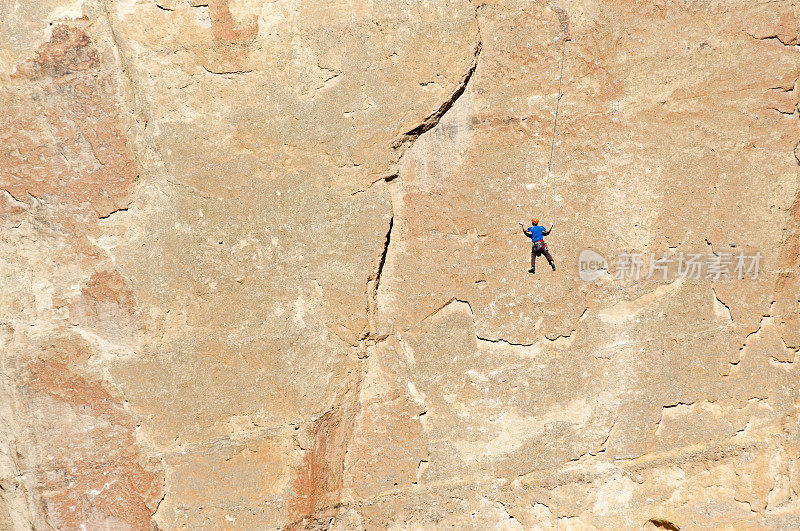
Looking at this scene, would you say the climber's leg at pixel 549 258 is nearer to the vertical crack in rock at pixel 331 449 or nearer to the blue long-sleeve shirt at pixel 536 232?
the blue long-sleeve shirt at pixel 536 232

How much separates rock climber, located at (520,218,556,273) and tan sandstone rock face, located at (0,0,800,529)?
0.20 feet

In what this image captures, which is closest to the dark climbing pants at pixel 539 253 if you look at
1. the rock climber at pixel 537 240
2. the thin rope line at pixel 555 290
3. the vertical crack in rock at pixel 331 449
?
the rock climber at pixel 537 240

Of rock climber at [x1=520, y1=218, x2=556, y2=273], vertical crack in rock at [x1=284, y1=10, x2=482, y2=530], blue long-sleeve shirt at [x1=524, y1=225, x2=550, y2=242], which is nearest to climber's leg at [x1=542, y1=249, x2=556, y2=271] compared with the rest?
rock climber at [x1=520, y1=218, x2=556, y2=273]

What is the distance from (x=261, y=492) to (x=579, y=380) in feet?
7.94

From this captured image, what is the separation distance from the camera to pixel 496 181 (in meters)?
3.81

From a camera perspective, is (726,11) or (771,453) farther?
(771,453)

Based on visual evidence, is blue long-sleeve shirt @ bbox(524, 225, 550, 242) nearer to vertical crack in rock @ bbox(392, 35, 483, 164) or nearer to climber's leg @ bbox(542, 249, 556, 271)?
climber's leg @ bbox(542, 249, 556, 271)

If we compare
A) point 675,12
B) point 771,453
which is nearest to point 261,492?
point 771,453

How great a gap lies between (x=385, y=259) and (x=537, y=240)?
41.6 inches

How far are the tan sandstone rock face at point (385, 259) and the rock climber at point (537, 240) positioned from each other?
0.20 ft

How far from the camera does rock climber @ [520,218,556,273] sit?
3742 millimetres

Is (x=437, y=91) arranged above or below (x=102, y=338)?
above

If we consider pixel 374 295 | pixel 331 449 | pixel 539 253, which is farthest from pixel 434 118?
pixel 331 449

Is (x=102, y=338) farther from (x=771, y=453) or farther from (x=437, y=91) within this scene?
(x=771, y=453)
